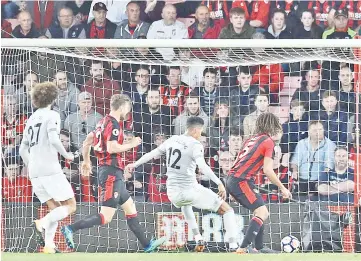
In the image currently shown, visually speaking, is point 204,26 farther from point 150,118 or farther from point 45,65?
point 45,65

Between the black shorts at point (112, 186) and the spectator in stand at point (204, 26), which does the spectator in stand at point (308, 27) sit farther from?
the black shorts at point (112, 186)

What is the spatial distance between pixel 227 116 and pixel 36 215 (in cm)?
241

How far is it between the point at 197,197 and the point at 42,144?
66.1 inches

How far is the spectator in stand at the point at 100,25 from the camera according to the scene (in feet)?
35.0

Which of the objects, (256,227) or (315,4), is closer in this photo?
(256,227)

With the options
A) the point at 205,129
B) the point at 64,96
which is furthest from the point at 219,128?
the point at 64,96

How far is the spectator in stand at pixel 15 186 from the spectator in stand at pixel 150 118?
137cm

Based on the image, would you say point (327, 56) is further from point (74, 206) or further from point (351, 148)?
point (74, 206)

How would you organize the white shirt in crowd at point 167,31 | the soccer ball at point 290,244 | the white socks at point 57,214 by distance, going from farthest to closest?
1. the white shirt in crowd at point 167,31
2. the soccer ball at point 290,244
3. the white socks at point 57,214

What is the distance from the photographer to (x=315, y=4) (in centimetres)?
1054

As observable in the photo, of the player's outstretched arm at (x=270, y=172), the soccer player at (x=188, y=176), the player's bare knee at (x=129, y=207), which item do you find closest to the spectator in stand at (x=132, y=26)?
the soccer player at (x=188, y=176)

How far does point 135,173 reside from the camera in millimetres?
10250
